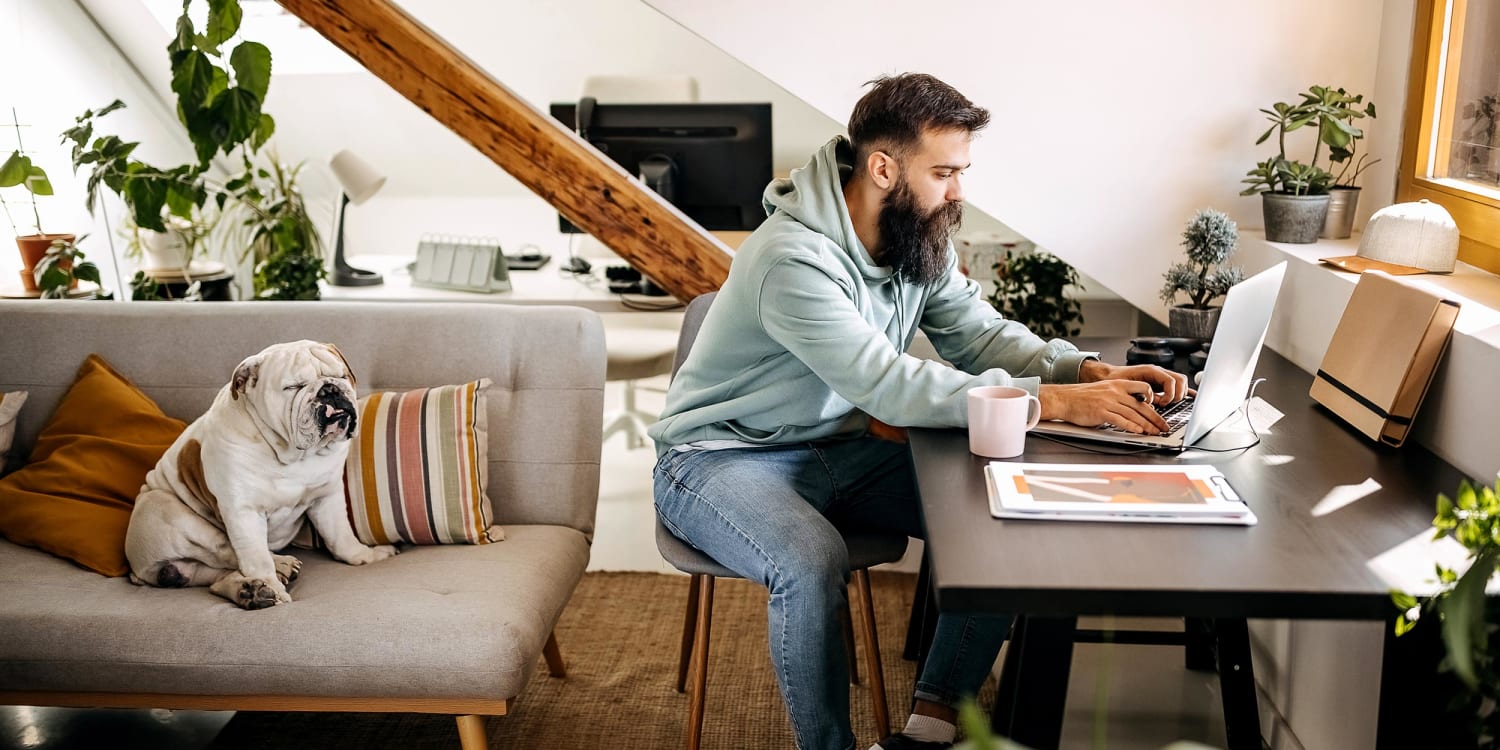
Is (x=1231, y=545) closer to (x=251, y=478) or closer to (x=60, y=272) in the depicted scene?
(x=251, y=478)

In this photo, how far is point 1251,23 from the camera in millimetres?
2432

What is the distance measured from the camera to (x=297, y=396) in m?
1.95

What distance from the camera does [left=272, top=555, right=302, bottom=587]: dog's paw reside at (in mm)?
2008

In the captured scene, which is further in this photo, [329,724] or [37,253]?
[37,253]

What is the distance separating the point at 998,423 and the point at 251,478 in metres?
1.25

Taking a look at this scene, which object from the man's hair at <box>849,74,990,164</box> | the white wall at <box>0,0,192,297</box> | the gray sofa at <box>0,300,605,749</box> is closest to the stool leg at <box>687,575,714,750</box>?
the gray sofa at <box>0,300,605,749</box>

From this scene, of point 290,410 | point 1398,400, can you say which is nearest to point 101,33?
point 290,410

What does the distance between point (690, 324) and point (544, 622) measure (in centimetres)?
65

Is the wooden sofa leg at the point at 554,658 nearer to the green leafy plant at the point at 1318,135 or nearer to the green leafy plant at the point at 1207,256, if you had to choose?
the green leafy plant at the point at 1207,256

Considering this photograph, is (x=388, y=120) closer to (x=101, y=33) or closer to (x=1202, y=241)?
(x=101, y=33)

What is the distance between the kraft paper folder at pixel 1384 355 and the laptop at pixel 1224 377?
135 mm

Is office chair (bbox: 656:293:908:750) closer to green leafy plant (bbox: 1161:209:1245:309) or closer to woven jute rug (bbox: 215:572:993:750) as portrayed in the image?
woven jute rug (bbox: 215:572:993:750)

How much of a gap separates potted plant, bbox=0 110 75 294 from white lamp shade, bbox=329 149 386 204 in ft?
2.55

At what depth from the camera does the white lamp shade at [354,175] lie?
12.2 ft
